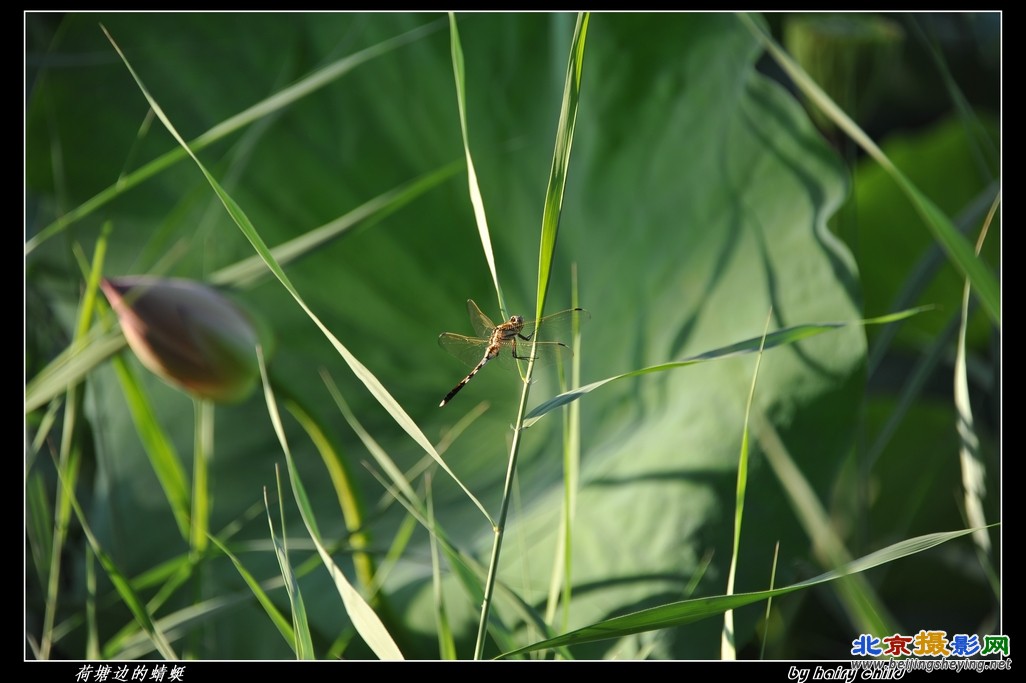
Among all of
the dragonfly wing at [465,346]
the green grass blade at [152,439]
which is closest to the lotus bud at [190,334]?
the green grass blade at [152,439]

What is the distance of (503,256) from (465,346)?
0.20 m

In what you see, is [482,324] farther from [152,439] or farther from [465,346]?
[152,439]

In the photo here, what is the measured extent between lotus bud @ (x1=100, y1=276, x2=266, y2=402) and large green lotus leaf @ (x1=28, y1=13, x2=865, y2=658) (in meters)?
0.09

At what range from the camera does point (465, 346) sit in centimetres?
51

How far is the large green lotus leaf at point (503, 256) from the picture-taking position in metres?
0.51

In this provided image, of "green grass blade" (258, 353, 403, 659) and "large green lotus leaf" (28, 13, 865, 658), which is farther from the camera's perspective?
"large green lotus leaf" (28, 13, 865, 658)

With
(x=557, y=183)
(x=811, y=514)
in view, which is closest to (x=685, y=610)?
(x=811, y=514)

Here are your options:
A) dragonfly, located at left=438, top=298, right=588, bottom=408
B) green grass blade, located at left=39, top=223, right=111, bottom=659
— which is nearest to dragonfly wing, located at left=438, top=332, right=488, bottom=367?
dragonfly, located at left=438, top=298, right=588, bottom=408

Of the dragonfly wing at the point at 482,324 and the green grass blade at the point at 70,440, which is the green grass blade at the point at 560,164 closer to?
the dragonfly wing at the point at 482,324

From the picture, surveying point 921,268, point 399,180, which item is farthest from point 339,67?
point 921,268

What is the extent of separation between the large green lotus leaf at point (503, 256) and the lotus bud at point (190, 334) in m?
0.09

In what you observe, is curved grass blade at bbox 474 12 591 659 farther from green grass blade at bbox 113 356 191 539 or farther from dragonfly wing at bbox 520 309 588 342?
green grass blade at bbox 113 356 191 539

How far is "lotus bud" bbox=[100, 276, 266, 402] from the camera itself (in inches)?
18.0

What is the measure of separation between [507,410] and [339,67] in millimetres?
297
